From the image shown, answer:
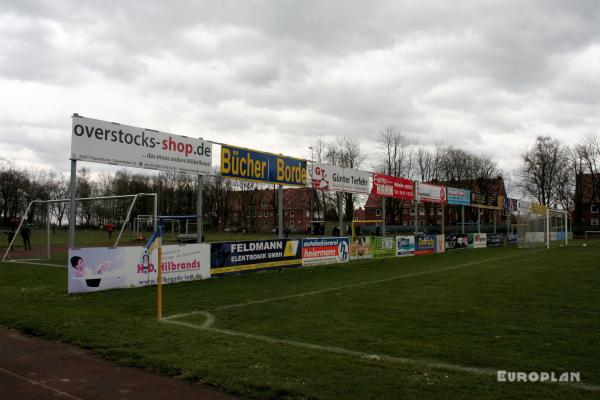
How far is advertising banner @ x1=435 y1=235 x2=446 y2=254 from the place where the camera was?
30.3 metres

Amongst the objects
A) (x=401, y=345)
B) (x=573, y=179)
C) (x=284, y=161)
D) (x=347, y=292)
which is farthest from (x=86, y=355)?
(x=573, y=179)

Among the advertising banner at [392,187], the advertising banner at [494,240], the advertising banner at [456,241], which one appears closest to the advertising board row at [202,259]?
the advertising banner at [392,187]

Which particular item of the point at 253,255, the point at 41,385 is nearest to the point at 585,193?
the point at 253,255

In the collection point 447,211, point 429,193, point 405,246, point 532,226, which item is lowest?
point 405,246

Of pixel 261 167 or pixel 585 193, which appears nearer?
pixel 261 167

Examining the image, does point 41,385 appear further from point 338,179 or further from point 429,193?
point 429,193

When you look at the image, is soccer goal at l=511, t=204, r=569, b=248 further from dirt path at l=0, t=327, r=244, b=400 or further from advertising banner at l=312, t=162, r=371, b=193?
dirt path at l=0, t=327, r=244, b=400

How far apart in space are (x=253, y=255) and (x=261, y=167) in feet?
11.6

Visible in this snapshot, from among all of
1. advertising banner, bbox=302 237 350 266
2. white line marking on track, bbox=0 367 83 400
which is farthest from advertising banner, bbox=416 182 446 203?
A: white line marking on track, bbox=0 367 83 400

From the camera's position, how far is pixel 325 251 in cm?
2045

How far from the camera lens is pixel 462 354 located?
6.05 metres

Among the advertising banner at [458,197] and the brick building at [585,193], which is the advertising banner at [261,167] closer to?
the advertising banner at [458,197]

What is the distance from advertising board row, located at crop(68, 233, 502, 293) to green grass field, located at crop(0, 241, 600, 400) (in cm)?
57

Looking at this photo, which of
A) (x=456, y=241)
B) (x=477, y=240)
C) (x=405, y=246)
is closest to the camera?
(x=405, y=246)
